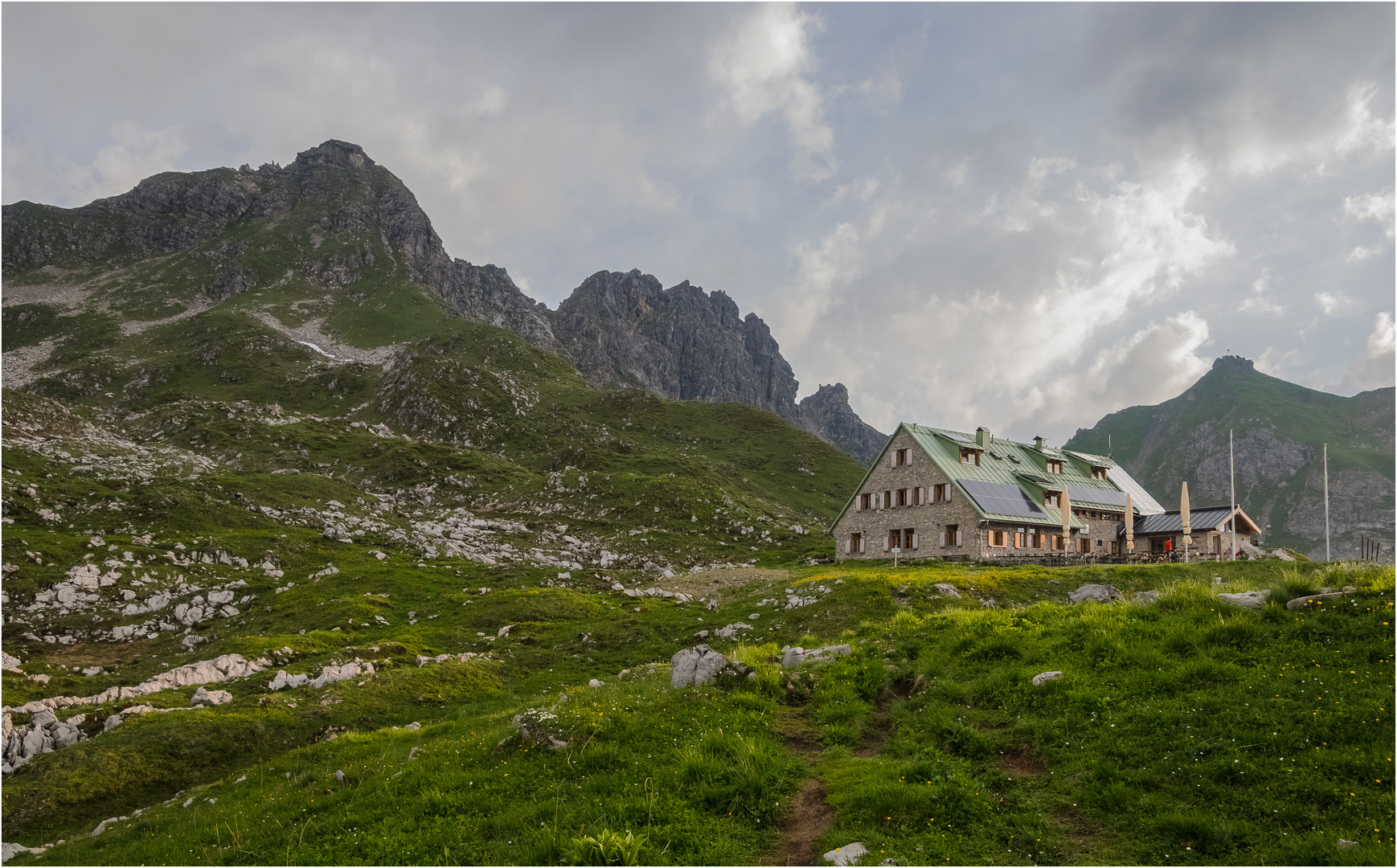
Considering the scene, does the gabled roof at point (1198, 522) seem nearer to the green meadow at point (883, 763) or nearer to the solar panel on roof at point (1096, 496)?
the solar panel on roof at point (1096, 496)

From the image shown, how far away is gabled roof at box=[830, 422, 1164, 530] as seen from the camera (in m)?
58.4

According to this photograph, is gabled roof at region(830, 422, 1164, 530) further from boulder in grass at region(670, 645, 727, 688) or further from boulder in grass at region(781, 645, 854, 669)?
boulder in grass at region(670, 645, 727, 688)

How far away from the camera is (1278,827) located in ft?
30.0

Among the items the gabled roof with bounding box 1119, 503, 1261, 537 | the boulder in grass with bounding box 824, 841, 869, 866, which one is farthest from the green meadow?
the gabled roof with bounding box 1119, 503, 1261, 537

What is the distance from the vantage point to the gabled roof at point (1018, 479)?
192 feet

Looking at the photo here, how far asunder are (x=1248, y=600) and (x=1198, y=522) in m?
60.0

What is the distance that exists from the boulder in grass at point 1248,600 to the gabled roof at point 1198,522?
53.4 meters

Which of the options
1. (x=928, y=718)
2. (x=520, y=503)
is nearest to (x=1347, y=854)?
(x=928, y=718)

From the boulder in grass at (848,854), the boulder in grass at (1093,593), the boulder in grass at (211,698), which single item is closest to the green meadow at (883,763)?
the boulder in grass at (848,854)

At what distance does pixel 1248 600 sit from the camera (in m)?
15.9

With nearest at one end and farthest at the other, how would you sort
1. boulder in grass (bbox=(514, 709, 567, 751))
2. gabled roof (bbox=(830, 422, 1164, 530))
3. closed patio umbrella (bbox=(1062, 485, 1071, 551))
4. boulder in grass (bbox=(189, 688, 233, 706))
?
1. boulder in grass (bbox=(514, 709, 567, 751))
2. boulder in grass (bbox=(189, 688, 233, 706))
3. closed patio umbrella (bbox=(1062, 485, 1071, 551))
4. gabled roof (bbox=(830, 422, 1164, 530))

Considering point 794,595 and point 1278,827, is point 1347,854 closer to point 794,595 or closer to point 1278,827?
point 1278,827

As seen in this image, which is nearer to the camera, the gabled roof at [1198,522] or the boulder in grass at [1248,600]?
the boulder in grass at [1248,600]

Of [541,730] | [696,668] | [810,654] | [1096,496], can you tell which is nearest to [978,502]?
[1096,496]
